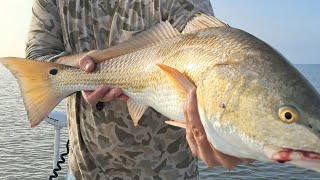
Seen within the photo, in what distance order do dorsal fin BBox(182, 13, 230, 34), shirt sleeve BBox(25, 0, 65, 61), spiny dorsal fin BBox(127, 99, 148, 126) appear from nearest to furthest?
dorsal fin BBox(182, 13, 230, 34)
spiny dorsal fin BBox(127, 99, 148, 126)
shirt sleeve BBox(25, 0, 65, 61)

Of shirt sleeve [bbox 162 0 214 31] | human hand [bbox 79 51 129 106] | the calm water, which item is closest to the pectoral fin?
human hand [bbox 79 51 129 106]

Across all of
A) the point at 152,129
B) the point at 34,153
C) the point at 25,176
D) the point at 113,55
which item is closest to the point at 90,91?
the point at 113,55

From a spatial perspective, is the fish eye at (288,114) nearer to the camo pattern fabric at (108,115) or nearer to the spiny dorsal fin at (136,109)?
the spiny dorsal fin at (136,109)

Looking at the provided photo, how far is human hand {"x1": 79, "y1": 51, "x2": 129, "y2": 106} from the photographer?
135 inches

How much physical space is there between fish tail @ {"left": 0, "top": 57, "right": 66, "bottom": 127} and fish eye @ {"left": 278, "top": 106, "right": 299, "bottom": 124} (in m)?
1.75

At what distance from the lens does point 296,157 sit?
217cm

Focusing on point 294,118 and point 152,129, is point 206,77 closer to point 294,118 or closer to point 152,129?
point 294,118

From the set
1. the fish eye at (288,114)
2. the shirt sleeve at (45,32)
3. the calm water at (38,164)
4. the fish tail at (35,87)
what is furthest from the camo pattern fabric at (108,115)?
the calm water at (38,164)

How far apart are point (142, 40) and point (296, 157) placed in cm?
148

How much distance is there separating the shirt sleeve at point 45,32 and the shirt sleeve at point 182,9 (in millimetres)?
911

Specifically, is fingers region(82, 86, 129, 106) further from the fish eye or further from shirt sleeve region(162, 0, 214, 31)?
the fish eye

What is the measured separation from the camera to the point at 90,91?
11.6 feet

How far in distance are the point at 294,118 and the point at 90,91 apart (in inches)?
67.6

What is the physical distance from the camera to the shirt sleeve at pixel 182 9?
366cm
